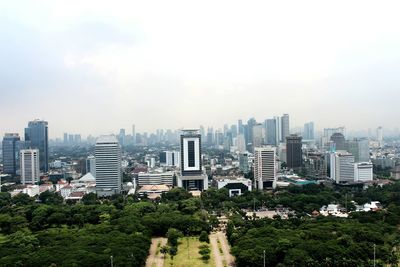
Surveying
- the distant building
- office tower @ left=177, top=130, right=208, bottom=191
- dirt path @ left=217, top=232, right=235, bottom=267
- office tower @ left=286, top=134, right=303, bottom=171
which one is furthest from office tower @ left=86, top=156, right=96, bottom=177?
dirt path @ left=217, top=232, right=235, bottom=267

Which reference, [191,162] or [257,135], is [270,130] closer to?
[257,135]

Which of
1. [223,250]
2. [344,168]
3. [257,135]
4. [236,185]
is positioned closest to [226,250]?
[223,250]

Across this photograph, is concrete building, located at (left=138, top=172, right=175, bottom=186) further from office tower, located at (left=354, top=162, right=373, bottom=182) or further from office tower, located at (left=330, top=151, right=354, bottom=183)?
office tower, located at (left=354, top=162, right=373, bottom=182)

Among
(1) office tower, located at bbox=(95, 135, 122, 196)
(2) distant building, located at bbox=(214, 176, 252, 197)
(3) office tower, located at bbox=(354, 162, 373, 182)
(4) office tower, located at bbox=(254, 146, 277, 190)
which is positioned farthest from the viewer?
(3) office tower, located at bbox=(354, 162, 373, 182)

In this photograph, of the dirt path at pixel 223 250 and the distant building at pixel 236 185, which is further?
the distant building at pixel 236 185

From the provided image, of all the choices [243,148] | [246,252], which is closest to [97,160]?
[246,252]

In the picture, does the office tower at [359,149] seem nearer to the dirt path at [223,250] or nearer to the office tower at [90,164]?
the office tower at [90,164]

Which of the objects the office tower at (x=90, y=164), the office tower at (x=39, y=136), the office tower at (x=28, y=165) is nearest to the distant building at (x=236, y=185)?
the office tower at (x=90, y=164)
